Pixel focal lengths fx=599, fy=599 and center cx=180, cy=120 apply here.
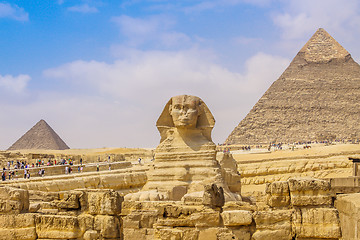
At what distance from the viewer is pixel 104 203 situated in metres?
5.07

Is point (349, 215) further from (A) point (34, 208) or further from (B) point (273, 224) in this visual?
(A) point (34, 208)

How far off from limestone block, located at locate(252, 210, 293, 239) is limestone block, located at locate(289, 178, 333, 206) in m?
0.12

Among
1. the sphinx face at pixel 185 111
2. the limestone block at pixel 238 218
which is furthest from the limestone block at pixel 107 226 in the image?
the sphinx face at pixel 185 111

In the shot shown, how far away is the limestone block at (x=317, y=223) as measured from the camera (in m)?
4.31

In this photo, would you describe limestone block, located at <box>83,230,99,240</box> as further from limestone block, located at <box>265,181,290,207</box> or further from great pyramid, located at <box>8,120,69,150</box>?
great pyramid, located at <box>8,120,69,150</box>

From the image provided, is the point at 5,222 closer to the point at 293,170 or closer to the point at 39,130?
the point at 293,170

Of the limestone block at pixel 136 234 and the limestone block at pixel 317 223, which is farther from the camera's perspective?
the limestone block at pixel 136 234

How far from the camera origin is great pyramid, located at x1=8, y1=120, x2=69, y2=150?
97375 millimetres

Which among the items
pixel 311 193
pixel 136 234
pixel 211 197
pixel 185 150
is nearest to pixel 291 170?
pixel 185 150

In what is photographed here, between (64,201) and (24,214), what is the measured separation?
38cm

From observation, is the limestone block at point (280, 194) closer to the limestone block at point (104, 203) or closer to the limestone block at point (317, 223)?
the limestone block at point (317, 223)

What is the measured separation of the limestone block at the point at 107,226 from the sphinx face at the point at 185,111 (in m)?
5.85

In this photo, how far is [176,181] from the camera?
10273 mm

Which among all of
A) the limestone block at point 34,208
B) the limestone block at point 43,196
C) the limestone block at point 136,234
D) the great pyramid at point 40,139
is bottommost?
the limestone block at point 136,234
